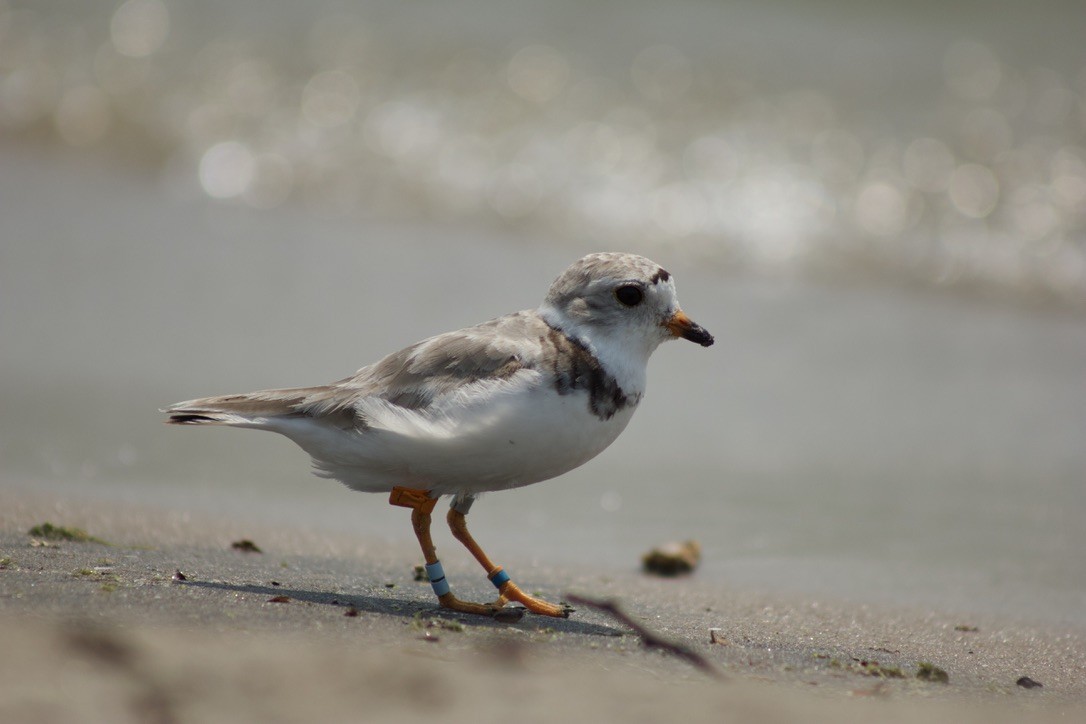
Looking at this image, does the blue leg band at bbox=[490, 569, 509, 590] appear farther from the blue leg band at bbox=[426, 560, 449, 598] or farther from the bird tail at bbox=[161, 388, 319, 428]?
the bird tail at bbox=[161, 388, 319, 428]

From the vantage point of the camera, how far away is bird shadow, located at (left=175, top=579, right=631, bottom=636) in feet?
11.8

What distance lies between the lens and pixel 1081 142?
38.2 feet

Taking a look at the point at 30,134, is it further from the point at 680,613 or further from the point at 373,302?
the point at 680,613

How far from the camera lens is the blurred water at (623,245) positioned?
18.8ft

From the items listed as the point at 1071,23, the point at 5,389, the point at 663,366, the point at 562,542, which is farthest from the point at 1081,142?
the point at 5,389

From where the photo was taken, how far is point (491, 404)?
3.70 metres

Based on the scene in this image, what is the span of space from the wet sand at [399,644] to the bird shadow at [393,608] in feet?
0.05

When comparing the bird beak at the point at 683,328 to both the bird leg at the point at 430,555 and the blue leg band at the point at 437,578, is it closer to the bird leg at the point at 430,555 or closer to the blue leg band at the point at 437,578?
the bird leg at the point at 430,555

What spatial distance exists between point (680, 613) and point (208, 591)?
169cm

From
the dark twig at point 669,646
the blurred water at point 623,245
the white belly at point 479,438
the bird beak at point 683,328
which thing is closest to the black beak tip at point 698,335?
the bird beak at point 683,328

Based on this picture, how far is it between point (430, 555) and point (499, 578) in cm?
27

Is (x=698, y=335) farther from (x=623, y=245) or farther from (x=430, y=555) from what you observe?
(x=623, y=245)

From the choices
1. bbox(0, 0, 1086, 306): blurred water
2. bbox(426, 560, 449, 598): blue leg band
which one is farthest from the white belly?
bbox(0, 0, 1086, 306): blurred water

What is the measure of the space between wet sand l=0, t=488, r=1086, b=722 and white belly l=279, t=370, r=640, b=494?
1.49 feet
